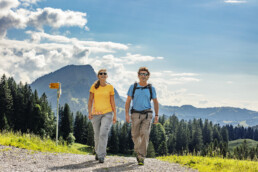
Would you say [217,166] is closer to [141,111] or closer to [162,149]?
[141,111]

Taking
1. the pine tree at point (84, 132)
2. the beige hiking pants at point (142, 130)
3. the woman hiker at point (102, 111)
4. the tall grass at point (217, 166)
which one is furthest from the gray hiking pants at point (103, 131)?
the pine tree at point (84, 132)

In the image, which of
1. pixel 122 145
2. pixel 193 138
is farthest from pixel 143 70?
pixel 193 138

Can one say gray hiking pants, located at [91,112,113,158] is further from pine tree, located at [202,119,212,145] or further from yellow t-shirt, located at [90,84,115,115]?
pine tree, located at [202,119,212,145]

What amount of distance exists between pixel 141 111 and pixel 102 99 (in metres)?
1.51

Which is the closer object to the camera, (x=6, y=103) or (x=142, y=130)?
(x=142, y=130)

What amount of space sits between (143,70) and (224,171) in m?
4.55

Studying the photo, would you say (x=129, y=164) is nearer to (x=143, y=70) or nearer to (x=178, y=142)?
(x=143, y=70)

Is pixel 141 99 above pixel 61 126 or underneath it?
above

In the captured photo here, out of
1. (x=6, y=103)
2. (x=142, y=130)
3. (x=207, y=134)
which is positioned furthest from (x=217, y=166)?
(x=207, y=134)

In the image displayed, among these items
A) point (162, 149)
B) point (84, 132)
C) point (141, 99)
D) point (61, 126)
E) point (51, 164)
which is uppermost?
point (141, 99)

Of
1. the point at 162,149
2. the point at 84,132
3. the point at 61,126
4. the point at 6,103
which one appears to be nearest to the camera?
the point at 6,103

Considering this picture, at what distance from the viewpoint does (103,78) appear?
9.74 m

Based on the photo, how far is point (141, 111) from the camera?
9602 mm

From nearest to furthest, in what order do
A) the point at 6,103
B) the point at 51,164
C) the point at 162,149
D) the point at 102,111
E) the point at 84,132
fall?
1. the point at 51,164
2. the point at 102,111
3. the point at 6,103
4. the point at 162,149
5. the point at 84,132
